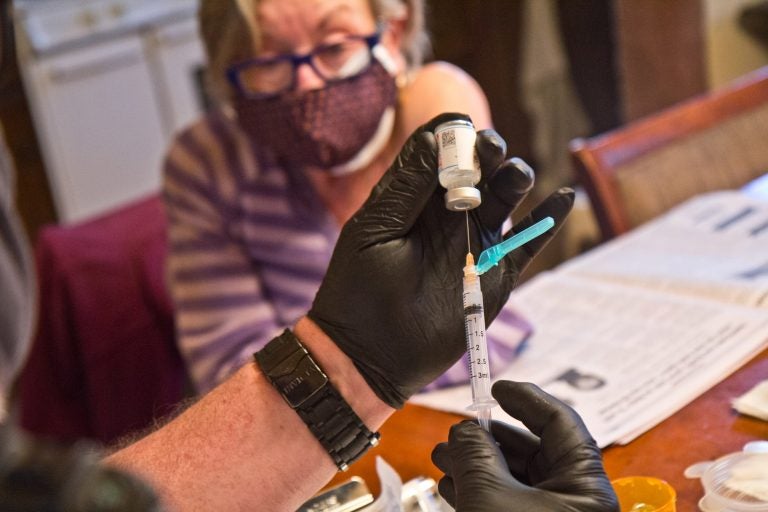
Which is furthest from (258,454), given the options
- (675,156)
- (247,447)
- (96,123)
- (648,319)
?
(96,123)

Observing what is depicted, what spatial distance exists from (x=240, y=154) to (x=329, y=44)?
25 cm

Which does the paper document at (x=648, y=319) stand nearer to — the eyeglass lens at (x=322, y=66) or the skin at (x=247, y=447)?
the skin at (x=247, y=447)

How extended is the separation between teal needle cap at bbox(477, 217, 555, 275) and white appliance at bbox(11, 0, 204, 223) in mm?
3160

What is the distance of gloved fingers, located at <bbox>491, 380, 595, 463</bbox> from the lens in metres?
0.71

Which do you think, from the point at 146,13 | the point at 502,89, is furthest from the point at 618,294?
the point at 146,13

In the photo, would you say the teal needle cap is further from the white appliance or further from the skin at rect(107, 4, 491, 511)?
the white appliance

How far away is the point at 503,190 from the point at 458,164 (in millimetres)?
65

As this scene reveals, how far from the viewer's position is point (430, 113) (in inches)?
56.3

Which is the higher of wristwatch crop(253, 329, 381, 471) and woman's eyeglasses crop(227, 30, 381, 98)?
woman's eyeglasses crop(227, 30, 381, 98)

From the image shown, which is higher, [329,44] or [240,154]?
[329,44]

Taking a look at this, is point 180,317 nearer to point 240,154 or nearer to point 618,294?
point 240,154

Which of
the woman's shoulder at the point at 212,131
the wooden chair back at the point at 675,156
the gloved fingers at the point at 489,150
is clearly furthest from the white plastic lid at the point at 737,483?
the woman's shoulder at the point at 212,131

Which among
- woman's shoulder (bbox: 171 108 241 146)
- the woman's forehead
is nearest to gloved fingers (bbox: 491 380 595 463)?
the woman's forehead

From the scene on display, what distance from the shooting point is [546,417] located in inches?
28.8
